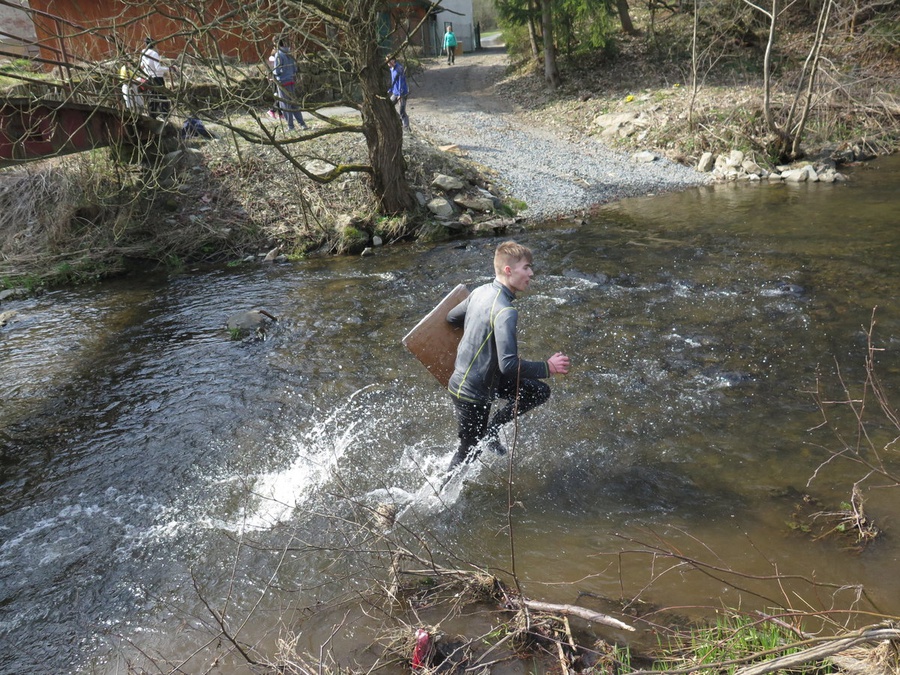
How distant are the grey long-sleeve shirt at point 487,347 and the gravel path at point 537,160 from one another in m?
8.77

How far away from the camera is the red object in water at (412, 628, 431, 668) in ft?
11.5

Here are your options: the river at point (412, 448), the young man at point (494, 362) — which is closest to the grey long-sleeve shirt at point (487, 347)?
the young man at point (494, 362)

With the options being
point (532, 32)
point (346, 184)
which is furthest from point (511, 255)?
point (532, 32)

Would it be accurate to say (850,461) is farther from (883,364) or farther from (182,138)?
(182,138)

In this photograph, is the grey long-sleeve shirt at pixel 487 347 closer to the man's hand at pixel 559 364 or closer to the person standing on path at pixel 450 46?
the man's hand at pixel 559 364

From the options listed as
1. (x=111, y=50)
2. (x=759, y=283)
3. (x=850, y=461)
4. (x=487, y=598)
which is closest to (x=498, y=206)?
(x=759, y=283)

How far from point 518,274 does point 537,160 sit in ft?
43.8

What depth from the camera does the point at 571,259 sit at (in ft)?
35.0

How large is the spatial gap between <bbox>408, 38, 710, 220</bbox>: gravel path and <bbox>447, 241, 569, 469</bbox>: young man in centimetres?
863

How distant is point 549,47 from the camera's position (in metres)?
24.4

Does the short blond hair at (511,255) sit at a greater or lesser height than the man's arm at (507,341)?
greater

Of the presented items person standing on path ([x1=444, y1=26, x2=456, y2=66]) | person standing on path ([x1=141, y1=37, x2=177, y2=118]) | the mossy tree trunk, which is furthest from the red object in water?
person standing on path ([x1=444, y1=26, x2=456, y2=66])

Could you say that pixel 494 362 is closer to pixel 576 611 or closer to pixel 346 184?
pixel 576 611

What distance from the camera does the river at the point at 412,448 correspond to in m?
4.28
